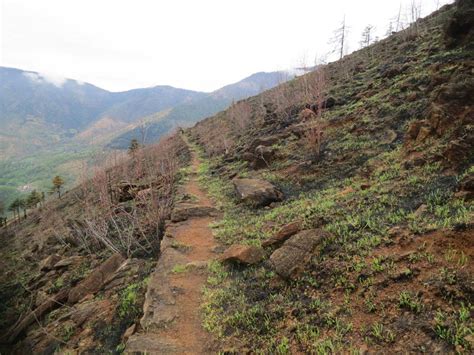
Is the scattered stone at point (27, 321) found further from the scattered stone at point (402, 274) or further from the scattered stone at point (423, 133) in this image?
the scattered stone at point (423, 133)

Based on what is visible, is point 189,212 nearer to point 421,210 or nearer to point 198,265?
point 198,265

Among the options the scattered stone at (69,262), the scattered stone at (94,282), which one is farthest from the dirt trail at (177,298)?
the scattered stone at (69,262)

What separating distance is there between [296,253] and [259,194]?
8.64m

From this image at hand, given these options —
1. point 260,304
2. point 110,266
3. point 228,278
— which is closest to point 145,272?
point 110,266

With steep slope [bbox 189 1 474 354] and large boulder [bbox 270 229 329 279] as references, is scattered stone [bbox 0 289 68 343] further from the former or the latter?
large boulder [bbox 270 229 329 279]

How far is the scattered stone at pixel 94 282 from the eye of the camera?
12.5m

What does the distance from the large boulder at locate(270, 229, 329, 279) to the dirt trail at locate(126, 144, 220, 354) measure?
2.74 m

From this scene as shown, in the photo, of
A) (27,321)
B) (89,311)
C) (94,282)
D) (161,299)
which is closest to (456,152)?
(161,299)

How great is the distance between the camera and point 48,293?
1466 centimetres

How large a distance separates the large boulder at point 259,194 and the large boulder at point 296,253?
7405 millimetres

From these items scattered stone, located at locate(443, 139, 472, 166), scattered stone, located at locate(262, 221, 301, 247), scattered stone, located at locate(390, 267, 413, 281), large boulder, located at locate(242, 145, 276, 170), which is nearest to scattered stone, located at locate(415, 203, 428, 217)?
scattered stone, located at locate(390, 267, 413, 281)

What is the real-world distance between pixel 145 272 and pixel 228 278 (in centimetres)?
430

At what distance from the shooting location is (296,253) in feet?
28.7

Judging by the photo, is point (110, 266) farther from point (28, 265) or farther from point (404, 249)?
point (28, 265)
